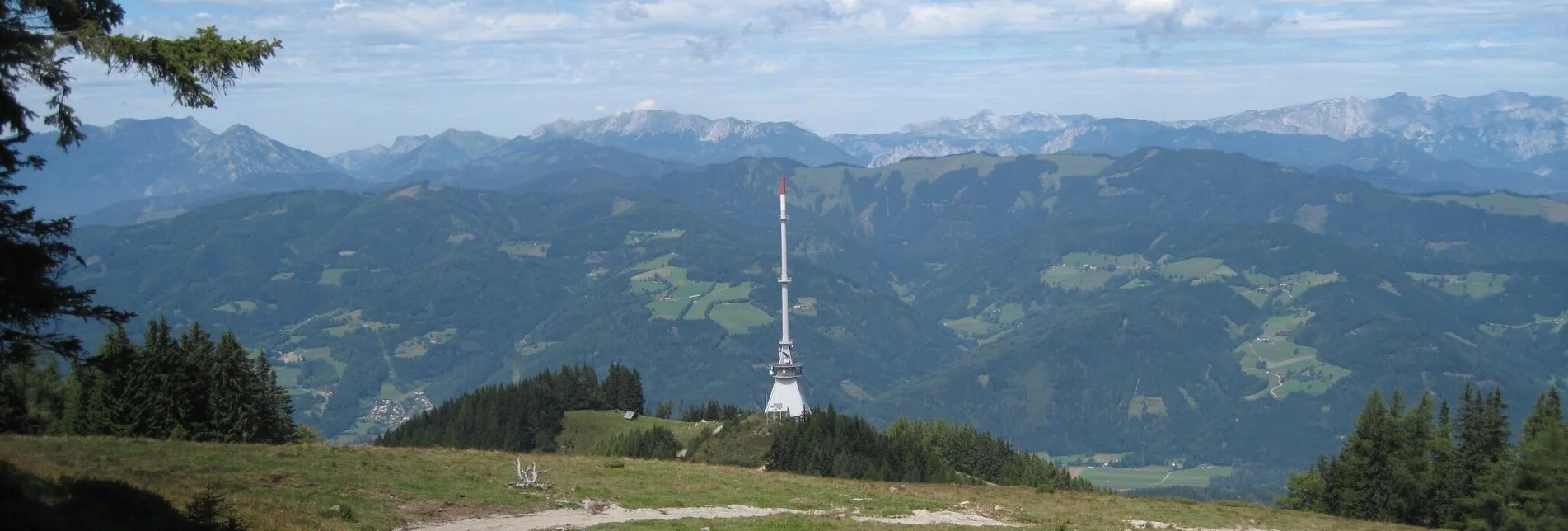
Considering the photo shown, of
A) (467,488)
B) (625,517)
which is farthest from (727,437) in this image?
(625,517)

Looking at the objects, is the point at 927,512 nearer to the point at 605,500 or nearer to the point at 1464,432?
the point at 605,500

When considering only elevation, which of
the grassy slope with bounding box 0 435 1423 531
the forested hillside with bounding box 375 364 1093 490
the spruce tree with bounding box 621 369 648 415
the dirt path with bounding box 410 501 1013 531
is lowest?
the dirt path with bounding box 410 501 1013 531

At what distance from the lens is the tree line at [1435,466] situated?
64125 mm

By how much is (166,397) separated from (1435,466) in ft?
217

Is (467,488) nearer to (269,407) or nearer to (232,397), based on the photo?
(232,397)

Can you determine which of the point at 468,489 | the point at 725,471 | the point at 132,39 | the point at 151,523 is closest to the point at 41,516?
the point at 151,523

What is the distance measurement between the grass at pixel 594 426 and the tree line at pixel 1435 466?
49899 millimetres

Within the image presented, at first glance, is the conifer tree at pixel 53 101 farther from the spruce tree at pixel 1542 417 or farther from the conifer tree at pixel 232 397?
the spruce tree at pixel 1542 417

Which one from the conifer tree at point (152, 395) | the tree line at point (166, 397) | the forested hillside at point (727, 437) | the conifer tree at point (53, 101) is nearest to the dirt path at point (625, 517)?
the conifer tree at point (53, 101)

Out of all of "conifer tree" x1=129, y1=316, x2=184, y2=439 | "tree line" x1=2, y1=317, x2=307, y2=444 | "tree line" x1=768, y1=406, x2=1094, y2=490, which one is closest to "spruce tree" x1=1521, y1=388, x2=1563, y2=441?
"tree line" x1=768, y1=406, x2=1094, y2=490

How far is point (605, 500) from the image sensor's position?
122 ft

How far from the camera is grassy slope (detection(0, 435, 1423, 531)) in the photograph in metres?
30.9

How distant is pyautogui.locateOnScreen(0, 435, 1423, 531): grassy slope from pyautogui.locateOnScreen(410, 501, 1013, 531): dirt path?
762mm

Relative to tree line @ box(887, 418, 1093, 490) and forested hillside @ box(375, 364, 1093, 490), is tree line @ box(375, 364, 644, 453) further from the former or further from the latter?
tree line @ box(887, 418, 1093, 490)
